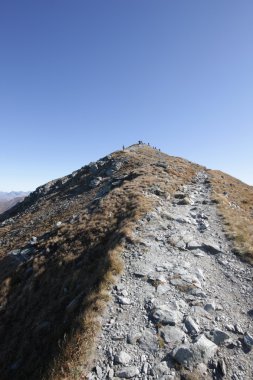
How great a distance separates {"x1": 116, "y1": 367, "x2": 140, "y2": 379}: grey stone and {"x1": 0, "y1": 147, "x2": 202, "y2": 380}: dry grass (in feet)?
3.65

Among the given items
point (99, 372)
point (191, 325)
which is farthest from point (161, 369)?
point (191, 325)

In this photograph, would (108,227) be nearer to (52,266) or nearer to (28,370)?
(52,266)

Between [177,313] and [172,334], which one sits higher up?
[177,313]

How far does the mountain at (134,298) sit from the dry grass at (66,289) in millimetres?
58

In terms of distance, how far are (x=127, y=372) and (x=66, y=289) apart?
7.44m

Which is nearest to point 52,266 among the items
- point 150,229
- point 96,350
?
point 150,229

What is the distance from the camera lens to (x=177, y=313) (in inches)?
426

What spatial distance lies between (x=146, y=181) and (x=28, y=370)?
24.8 metres

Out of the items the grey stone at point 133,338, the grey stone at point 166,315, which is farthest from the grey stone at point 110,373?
the grey stone at point 166,315

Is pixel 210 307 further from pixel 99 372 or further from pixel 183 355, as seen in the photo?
pixel 99 372

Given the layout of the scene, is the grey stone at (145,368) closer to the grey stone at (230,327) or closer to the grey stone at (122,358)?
the grey stone at (122,358)

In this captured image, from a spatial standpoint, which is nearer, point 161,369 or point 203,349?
point 161,369

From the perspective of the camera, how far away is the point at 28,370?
10102mm

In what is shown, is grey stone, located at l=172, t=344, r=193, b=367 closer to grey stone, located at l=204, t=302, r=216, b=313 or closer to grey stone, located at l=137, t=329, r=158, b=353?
grey stone, located at l=137, t=329, r=158, b=353
